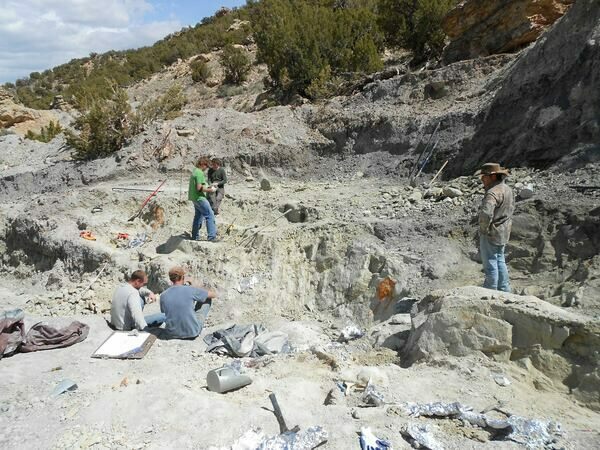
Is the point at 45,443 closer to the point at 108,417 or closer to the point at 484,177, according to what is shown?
the point at 108,417

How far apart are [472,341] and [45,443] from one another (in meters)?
3.90

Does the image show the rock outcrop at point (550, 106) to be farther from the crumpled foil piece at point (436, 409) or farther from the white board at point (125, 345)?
the white board at point (125, 345)

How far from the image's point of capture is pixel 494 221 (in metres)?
5.76

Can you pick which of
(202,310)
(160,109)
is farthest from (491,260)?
(160,109)

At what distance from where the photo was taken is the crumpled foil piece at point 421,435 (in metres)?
3.83

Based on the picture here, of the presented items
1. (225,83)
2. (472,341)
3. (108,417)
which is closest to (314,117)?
(472,341)

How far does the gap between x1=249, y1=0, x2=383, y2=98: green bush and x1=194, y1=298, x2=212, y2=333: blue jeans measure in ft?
38.6

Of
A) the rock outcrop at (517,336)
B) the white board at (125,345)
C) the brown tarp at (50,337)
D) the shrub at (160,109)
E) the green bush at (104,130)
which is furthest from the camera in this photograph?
the shrub at (160,109)

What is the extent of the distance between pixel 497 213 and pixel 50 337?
5.69m

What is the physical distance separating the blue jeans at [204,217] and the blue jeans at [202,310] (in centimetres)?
196

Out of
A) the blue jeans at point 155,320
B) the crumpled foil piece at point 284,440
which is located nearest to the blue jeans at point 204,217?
the blue jeans at point 155,320

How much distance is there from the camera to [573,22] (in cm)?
986

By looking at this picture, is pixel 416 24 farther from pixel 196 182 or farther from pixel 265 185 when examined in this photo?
pixel 196 182

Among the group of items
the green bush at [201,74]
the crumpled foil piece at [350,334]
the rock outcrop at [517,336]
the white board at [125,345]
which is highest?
the green bush at [201,74]
